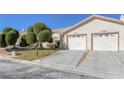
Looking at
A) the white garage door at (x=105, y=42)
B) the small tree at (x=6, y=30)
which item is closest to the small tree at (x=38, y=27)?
the small tree at (x=6, y=30)

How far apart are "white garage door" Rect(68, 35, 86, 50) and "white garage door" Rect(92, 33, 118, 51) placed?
1328mm

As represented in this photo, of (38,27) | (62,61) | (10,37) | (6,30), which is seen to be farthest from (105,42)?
(6,30)

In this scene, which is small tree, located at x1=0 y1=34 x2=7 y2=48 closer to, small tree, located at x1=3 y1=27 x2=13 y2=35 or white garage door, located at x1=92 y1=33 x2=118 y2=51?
small tree, located at x1=3 y1=27 x2=13 y2=35

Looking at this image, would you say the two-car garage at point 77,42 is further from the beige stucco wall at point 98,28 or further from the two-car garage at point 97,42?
the beige stucco wall at point 98,28

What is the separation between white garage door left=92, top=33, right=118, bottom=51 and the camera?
21328 millimetres

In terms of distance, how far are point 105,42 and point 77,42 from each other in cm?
385

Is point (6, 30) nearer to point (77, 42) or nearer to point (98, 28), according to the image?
point (77, 42)

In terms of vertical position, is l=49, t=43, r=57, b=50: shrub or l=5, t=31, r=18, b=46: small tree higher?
l=5, t=31, r=18, b=46: small tree

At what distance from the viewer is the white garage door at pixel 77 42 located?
24.1 metres

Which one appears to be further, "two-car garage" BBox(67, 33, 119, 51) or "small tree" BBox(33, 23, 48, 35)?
"small tree" BBox(33, 23, 48, 35)

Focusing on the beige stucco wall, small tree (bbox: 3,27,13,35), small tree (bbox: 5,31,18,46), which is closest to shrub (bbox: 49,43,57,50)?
the beige stucco wall

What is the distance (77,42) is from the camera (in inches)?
973
